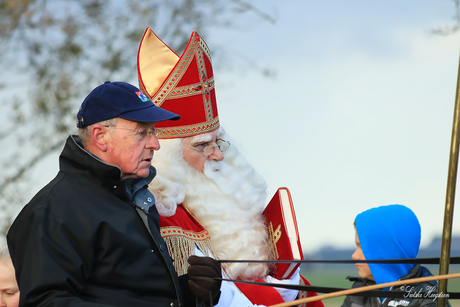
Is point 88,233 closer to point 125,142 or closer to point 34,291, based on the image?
point 34,291

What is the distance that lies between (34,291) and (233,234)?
5.66 feet

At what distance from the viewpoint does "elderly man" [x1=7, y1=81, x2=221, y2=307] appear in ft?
6.62

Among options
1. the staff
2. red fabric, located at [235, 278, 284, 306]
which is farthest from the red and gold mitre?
the staff

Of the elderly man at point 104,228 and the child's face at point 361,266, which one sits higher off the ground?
the elderly man at point 104,228

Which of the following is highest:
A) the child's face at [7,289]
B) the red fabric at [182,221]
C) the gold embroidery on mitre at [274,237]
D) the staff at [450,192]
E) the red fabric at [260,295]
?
the staff at [450,192]

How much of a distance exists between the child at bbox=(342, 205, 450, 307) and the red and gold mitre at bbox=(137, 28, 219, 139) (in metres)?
1.27

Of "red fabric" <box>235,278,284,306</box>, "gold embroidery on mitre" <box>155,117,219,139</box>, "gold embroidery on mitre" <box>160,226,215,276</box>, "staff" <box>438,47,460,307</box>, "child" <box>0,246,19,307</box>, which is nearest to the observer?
"staff" <box>438,47,460,307</box>

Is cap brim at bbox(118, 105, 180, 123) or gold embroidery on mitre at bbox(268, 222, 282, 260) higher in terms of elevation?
cap brim at bbox(118, 105, 180, 123)

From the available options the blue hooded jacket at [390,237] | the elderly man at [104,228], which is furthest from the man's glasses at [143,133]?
the blue hooded jacket at [390,237]

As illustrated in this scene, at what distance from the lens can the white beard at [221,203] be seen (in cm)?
344

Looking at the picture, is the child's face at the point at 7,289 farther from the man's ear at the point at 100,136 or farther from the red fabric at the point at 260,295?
the red fabric at the point at 260,295

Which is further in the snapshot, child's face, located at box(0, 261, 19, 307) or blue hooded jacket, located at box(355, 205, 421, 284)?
blue hooded jacket, located at box(355, 205, 421, 284)

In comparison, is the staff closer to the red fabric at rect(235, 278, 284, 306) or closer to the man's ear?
the man's ear

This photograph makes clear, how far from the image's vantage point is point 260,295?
10.9 feet
